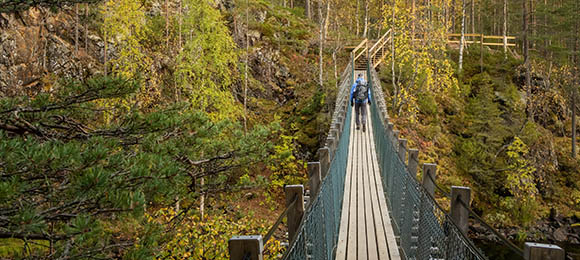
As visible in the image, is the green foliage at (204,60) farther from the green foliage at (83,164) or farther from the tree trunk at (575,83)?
the tree trunk at (575,83)

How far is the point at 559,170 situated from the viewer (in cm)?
1572

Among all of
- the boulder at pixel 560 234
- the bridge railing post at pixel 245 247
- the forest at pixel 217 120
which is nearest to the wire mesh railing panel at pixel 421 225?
the bridge railing post at pixel 245 247

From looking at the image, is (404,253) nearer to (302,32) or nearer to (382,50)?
(382,50)

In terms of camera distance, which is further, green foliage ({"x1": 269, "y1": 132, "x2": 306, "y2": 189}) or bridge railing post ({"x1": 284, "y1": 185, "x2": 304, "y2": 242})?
green foliage ({"x1": 269, "y1": 132, "x2": 306, "y2": 189})

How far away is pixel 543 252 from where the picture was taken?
1322 mm

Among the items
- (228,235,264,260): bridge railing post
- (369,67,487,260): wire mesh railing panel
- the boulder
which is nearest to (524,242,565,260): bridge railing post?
(369,67,487,260): wire mesh railing panel

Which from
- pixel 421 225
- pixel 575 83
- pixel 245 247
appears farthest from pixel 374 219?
pixel 575 83

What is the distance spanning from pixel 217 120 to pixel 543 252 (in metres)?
9.46

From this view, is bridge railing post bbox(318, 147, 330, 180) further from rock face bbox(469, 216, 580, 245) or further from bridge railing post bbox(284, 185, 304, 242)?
rock face bbox(469, 216, 580, 245)

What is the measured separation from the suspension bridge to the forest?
0.74m

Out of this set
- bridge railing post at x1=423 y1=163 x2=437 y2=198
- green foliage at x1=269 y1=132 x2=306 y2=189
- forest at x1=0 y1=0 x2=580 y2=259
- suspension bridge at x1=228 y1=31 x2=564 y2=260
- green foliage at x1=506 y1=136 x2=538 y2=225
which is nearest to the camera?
suspension bridge at x1=228 y1=31 x2=564 y2=260

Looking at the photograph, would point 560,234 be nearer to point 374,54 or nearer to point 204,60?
point 374,54

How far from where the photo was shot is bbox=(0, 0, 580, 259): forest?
10.1 feet

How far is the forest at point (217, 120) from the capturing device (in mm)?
3090
